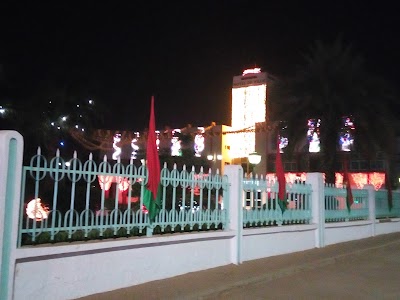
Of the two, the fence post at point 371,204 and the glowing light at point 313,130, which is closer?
the fence post at point 371,204

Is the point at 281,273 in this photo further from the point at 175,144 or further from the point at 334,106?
the point at 175,144

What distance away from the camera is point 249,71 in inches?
2069

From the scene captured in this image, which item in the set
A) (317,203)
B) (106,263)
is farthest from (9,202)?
(317,203)

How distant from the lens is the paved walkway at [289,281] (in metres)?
7.83

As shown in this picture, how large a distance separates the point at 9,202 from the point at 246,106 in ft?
149

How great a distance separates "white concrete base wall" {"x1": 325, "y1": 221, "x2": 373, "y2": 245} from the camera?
49.8 ft

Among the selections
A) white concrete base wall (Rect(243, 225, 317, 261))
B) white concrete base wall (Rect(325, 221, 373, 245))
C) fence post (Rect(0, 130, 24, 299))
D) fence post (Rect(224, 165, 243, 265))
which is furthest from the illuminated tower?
fence post (Rect(0, 130, 24, 299))

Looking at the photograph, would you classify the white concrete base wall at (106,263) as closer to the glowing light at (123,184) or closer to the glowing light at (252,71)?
the glowing light at (123,184)

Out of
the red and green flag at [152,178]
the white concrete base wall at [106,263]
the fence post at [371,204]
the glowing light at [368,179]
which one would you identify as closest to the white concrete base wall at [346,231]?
the fence post at [371,204]

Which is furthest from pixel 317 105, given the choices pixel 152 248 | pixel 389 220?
pixel 152 248

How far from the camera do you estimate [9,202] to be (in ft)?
20.2

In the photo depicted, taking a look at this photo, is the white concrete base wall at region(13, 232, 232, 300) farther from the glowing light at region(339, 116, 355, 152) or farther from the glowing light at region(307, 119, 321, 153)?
the glowing light at region(339, 116, 355, 152)

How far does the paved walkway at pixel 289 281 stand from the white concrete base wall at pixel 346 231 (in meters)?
1.97

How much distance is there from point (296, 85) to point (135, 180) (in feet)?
42.9
